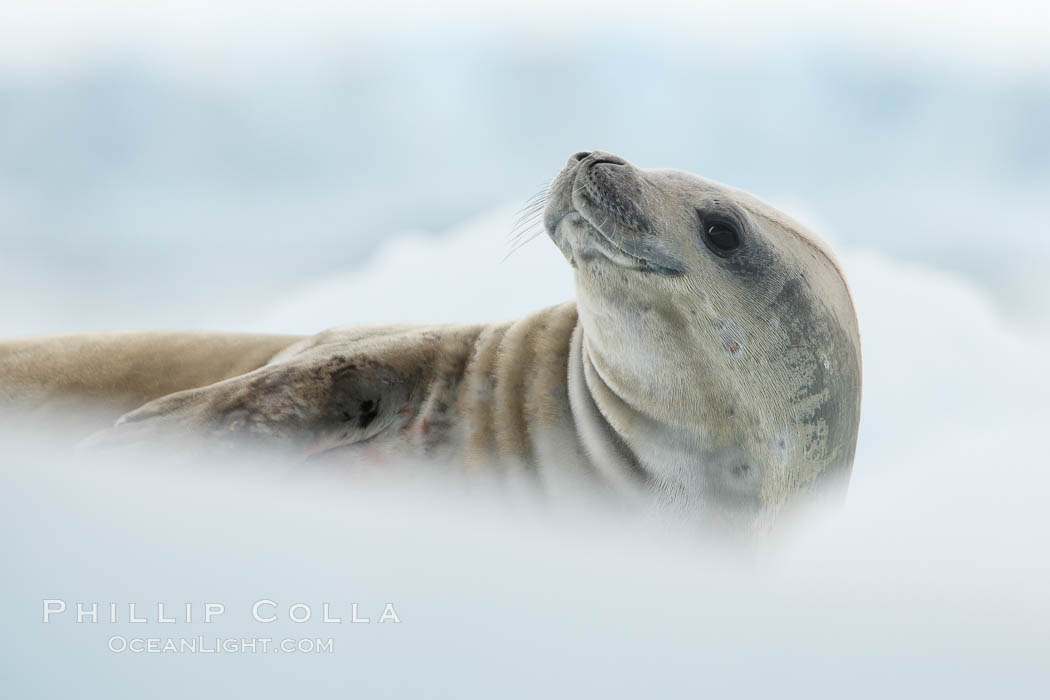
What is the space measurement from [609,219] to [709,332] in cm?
35

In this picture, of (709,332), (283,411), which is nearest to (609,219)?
(709,332)

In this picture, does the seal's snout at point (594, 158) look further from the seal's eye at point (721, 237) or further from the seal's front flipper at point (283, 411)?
the seal's front flipper at point (283, 411)

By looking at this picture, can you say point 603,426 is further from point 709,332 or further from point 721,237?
point 721,237

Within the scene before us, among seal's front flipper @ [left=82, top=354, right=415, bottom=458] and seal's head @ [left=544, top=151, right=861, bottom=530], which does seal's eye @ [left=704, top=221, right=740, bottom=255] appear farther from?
seal's front flipper @ [left=82, top=354, right=415, bottom=458]

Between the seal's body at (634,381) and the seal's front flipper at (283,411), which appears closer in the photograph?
the seal's body at (634,381)

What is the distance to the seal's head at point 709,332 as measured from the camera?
7.80 feet

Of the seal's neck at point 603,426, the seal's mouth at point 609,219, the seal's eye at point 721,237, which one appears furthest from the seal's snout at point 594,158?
the seal's neck at point 603,426

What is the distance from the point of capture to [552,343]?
286cm

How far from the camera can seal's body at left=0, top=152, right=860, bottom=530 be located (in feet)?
7.85

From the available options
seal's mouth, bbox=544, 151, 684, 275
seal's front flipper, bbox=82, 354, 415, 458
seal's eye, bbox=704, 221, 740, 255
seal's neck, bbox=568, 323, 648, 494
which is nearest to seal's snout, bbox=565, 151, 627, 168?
seal's mouth, bbox=544, 151, 684, 275

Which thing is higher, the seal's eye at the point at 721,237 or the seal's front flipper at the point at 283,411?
the seal's eye at the point at 721,237

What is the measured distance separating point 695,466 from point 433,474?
2.35 feet

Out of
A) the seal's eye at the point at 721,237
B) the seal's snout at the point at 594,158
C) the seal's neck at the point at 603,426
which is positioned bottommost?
the seal's neck at the point at 603,426

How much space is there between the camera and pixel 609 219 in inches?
92.7
